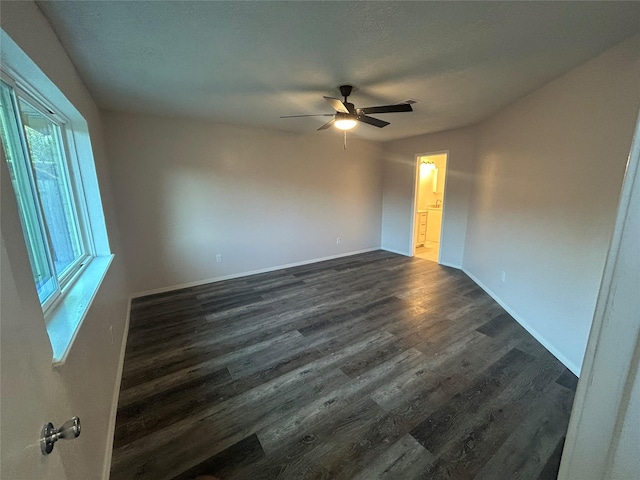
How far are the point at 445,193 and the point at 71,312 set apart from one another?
16.5ft

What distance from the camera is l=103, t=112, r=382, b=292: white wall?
3.46 m

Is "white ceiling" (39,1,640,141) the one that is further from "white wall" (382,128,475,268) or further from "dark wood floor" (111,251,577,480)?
"dark wood floor" (111,251,577,480)

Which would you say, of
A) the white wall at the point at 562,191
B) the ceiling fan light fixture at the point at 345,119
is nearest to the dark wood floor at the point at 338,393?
the white wall at the point at 562,191

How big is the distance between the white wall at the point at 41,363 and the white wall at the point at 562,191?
2.95 m

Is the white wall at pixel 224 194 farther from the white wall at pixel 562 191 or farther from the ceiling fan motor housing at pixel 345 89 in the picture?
the white wall at pixel 562 191

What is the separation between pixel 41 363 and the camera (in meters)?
0.70

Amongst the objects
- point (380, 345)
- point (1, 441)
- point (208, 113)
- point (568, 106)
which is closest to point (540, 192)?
point (568, 106)

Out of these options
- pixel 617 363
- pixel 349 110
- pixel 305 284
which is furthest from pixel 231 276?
pixel 617 363

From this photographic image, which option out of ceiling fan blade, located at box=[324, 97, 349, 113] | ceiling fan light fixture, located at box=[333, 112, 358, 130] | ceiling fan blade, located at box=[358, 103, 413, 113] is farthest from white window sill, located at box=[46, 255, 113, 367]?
ceiling fan blade, located at box=[358, 103, 413, 113]

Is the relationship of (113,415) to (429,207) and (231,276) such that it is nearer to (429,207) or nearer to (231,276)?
(231,276)

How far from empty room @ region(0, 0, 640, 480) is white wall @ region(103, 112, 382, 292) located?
0.04 m

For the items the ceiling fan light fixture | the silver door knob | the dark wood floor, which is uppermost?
the ceiling fan light fixture

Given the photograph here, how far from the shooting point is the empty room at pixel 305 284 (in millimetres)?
753

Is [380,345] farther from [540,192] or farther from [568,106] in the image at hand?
[568,106]
